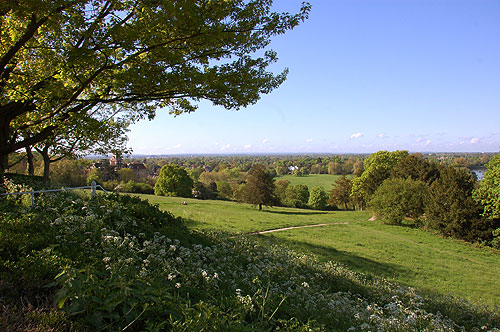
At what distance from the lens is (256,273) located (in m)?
5.96

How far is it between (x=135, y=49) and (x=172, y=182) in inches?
1688

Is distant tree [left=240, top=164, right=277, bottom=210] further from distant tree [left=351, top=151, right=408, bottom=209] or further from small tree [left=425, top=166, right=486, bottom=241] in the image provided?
small tree [left=425, top=166, right=486, bottom=241]

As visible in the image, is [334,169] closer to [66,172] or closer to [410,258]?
[66,172]

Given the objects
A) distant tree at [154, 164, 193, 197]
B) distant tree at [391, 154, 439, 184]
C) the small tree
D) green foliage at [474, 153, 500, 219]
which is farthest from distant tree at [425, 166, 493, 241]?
distant tree at [154, 164, 193, 197]

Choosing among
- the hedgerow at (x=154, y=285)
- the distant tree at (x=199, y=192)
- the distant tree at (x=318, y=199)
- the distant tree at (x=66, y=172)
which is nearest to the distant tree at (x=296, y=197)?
the distant tree at (x=318, y=199)

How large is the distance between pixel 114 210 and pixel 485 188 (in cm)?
2987

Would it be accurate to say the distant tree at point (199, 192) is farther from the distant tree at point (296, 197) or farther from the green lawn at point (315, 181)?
the green lawn at point (315, 181)

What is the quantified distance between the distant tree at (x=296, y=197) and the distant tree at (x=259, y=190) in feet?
90.1

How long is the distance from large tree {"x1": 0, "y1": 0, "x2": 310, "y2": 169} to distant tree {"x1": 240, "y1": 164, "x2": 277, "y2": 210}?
2762cm

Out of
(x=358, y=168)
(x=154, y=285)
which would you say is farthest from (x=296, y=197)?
(x=154, y=285)

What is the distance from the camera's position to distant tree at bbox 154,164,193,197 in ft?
160

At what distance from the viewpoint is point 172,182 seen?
160 feet

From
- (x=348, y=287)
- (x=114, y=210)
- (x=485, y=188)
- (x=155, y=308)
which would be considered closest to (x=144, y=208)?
(x=114, y=210)

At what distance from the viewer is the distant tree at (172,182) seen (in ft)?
160
